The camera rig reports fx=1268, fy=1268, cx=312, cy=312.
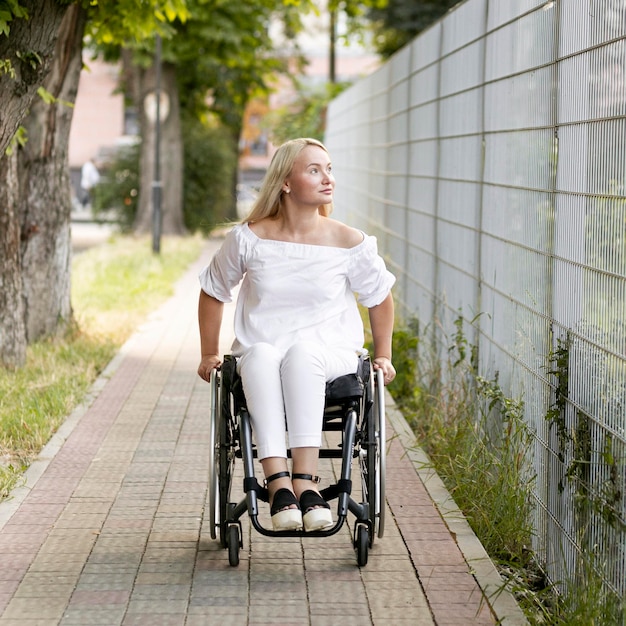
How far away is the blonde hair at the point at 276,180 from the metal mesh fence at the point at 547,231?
3.36ft

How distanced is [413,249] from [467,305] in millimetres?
2701

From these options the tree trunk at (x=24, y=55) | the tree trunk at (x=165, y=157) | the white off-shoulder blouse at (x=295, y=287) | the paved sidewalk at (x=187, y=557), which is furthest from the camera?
the tree trunk at (x=165, y=157)

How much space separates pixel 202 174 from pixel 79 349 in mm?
19433

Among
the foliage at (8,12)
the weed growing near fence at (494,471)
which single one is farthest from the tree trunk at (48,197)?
the weed growing near fence at (494,471)

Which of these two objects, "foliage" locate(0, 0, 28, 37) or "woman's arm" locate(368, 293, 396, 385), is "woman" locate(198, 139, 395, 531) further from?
"foliage" locate(0, 0, 28, 37)

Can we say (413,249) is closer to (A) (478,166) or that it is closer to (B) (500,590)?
(A) (478,166)

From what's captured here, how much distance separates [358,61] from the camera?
8188cm

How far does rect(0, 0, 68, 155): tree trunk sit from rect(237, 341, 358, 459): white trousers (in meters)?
2.81

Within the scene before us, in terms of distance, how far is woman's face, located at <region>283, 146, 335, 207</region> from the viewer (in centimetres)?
507

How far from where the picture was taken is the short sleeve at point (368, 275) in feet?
16.8

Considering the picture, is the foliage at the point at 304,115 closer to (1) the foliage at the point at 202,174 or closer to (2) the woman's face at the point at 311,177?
(1) the foliage at the point at 202,174

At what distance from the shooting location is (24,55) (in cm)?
682

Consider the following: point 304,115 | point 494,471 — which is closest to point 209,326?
point 494,471

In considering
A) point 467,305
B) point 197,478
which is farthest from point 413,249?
point 197,478
